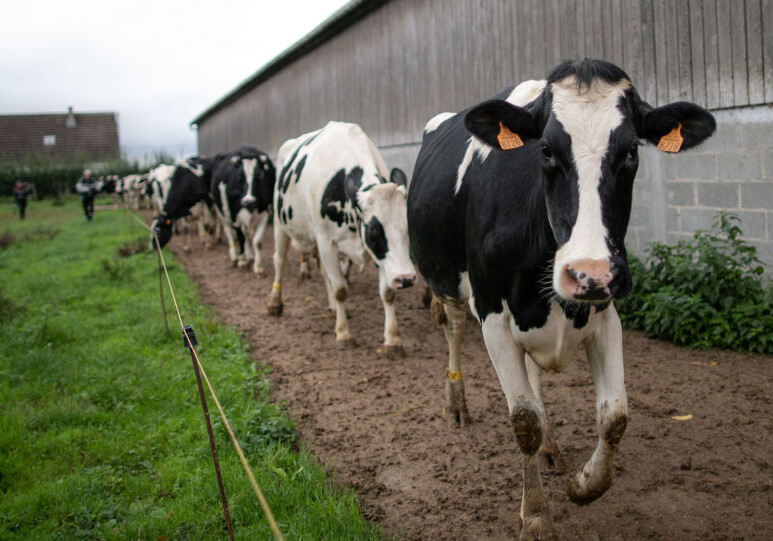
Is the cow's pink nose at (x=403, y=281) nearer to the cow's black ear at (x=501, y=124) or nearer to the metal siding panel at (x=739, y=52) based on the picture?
the cow's black ear at (x=501, y=124)

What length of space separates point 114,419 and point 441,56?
816 centimetres

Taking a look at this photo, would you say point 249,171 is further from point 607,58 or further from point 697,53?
point 697,53

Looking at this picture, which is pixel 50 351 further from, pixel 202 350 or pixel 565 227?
pixel 565 227

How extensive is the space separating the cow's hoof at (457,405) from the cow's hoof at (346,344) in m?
2.22

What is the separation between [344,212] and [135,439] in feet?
10.0

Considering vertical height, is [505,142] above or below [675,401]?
above

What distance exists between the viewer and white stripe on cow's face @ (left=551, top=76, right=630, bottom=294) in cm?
223

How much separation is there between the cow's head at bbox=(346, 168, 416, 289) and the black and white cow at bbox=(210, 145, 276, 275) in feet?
16.4

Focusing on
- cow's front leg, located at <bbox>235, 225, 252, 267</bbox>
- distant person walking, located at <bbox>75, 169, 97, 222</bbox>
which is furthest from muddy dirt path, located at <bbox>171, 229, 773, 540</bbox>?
distant person walking, located at <bbox>75, 169, 97, 222</bbox>

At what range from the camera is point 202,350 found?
6.43 meters

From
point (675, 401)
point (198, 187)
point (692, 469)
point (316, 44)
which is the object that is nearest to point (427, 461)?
point (692, 469)

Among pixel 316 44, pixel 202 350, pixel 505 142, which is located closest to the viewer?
pixel 505 142

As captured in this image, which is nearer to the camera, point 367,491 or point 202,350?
point 367,491

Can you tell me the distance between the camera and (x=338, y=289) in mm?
6828
